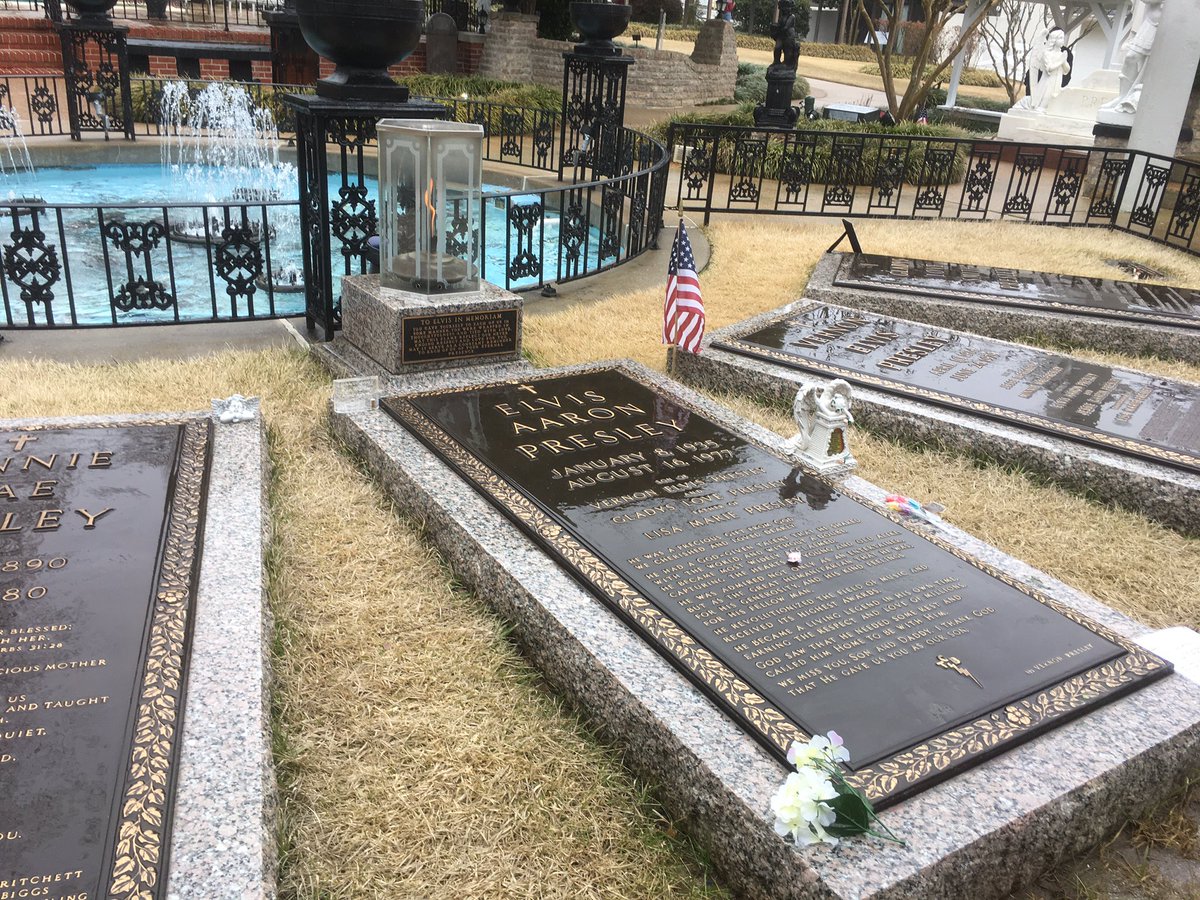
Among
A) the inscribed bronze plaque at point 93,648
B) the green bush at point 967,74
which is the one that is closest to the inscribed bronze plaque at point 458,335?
the inscribed bronze plaque at point 93,648

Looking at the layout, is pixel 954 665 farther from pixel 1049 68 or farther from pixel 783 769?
pixel 1049 68

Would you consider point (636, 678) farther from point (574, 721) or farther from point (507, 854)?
point (507, 854)

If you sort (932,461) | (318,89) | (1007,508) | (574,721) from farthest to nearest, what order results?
(318,89), (932,461), (1007,508), (574,721)

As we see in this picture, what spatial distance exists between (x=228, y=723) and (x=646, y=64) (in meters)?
25.2

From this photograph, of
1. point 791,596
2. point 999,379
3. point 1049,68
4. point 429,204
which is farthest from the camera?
point 1049,68

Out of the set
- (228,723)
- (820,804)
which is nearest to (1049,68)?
(820,804)

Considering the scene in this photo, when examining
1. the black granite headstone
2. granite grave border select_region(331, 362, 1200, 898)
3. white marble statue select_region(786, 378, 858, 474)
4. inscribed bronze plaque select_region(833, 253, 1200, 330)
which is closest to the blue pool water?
inscribed bronze plaque select_region(833, 253, 1200, 330)

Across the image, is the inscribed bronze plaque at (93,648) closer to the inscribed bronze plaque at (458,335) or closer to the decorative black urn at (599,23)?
the inscribed bronze plaque at (458,335)

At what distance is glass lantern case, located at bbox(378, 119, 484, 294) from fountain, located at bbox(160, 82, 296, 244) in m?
6.95

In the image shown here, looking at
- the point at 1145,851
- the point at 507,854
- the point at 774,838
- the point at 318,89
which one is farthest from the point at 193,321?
the point at 1145,851

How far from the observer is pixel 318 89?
232 inches

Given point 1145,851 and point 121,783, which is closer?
point 121,783

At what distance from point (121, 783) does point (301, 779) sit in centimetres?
59

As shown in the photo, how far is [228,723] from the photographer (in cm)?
256
